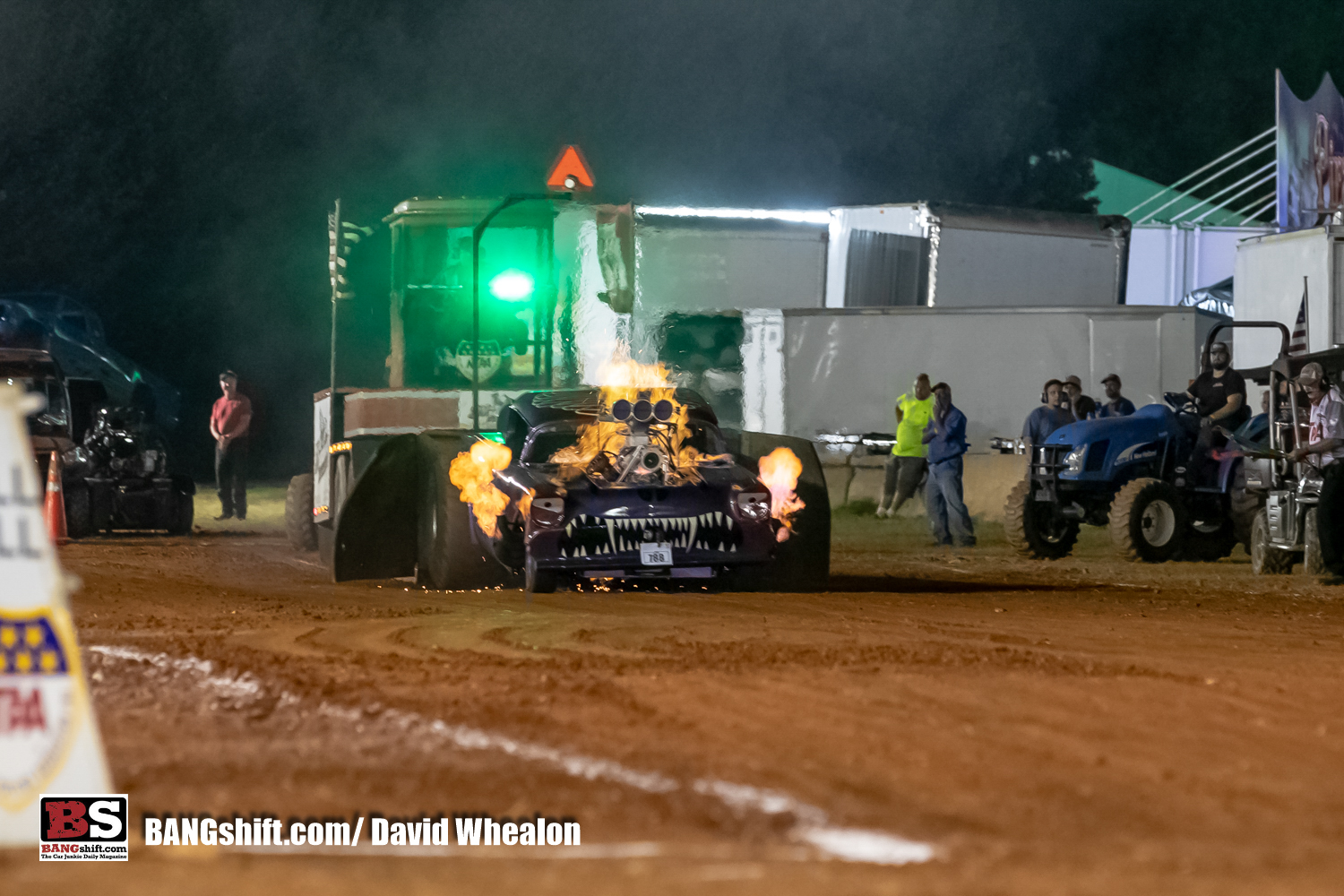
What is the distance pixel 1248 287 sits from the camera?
19.4 meters

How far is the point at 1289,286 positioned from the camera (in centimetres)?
1842

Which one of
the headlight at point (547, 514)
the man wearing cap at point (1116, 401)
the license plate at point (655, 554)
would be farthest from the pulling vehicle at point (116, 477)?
the man wearing cap at point (1116, 401)

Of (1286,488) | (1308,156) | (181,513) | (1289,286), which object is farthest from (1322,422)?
(1308,156)

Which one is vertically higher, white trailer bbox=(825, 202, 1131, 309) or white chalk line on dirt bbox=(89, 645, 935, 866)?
white trailer bbox=(825, 202, 1131, 309)

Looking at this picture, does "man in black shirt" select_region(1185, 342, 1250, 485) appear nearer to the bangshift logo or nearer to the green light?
the green light

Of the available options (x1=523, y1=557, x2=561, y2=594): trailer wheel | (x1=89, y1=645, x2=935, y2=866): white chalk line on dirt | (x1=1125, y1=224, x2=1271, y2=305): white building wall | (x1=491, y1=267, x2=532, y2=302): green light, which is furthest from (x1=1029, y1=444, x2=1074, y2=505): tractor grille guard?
(x1=1125, y1=224, x2=1271, y2=305): white building wall

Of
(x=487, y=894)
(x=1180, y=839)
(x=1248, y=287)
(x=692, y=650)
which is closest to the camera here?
(x=487, y=894)

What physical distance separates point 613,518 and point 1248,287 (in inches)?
407

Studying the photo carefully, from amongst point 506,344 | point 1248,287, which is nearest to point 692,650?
point 506,344

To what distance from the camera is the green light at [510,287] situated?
17141 millimetres

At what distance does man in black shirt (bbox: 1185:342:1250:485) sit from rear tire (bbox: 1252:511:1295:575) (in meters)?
2.06

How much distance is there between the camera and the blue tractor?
647 inches

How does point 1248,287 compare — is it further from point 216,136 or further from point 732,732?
point 216,136

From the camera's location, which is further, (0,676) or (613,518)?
(613,518)
